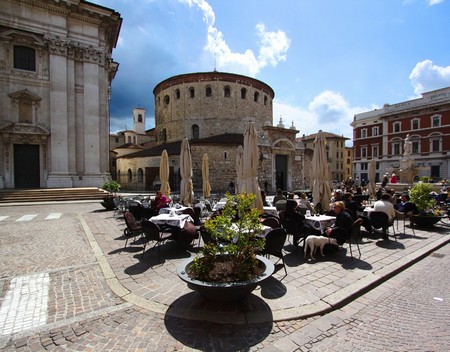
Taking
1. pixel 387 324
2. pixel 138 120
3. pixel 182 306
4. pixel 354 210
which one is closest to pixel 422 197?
pixel 354 210

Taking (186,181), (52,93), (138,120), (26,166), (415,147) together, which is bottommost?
(186,181)

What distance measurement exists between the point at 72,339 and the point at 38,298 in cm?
138

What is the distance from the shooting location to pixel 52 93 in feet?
62.5

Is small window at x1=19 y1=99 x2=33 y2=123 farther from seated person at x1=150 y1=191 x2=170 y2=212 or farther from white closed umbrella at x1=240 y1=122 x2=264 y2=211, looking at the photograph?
white closed umbrella at x1=240 y1=122 x2=264 y2=211

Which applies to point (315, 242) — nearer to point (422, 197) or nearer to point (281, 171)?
point (422, 197)

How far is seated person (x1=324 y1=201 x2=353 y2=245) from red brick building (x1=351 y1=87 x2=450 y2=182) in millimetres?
29491

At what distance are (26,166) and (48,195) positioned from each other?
481 cm

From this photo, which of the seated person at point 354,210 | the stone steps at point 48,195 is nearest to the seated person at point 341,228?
the seated person at point 354,210

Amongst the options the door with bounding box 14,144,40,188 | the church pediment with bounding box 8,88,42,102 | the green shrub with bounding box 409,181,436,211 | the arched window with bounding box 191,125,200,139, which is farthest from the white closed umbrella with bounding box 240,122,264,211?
the arched window with bounding box 191,125,200,139

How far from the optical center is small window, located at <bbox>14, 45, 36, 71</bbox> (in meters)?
18.3

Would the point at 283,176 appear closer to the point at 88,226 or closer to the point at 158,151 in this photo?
the point at 158,151

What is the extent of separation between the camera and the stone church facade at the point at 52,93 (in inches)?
710

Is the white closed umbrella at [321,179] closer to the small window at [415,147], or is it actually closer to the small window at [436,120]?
the small window at [436,120]

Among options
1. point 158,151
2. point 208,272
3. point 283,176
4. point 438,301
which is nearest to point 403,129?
point 283,176
